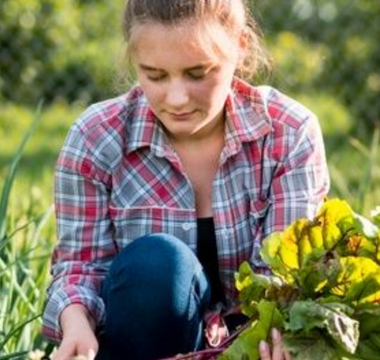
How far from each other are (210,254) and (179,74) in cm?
39

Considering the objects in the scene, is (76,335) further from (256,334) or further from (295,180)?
(295,180)

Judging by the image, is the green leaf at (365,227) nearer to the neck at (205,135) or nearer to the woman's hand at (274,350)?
the woman's hand at (274,350)

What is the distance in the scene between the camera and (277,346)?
7.54ft

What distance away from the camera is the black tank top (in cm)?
282

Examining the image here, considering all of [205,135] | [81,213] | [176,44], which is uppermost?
[176,44]

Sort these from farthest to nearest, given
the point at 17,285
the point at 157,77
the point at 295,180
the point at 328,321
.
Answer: the point at 17,285 < the point at 295,180 < the point at 157,77 < the point at 328,321

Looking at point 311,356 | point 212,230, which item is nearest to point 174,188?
point 212,230

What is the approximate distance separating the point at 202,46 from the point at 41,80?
185 inches

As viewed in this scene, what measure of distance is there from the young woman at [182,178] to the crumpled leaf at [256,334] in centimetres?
31

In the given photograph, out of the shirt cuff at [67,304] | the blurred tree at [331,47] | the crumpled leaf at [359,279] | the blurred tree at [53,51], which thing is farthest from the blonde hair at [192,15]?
the blurred tree at [53,51]

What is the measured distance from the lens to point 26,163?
6.36 meters

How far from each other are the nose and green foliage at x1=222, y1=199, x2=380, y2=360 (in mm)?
371

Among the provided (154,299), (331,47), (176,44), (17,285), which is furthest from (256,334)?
(331,47)

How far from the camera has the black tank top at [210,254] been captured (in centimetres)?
282
